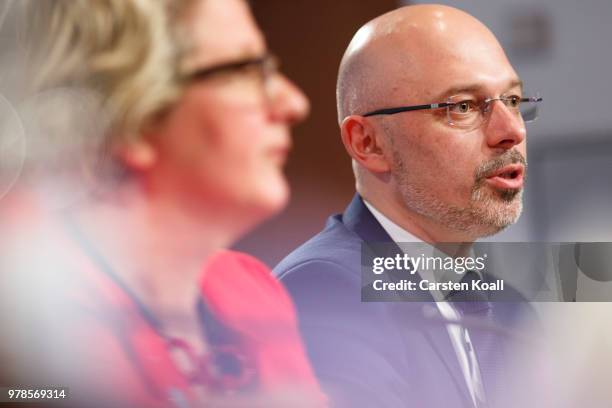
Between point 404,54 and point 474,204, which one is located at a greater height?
point 404,54

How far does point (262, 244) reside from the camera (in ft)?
6.72

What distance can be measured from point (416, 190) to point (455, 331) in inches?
13.3

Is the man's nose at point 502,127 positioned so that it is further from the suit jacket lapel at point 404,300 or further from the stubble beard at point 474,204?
the suit jacket lapel at point 404,300

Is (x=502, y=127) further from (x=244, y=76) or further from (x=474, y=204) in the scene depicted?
(x=244, y=76)

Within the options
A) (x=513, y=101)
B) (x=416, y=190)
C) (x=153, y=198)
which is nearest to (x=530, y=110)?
(x=513, y=101)

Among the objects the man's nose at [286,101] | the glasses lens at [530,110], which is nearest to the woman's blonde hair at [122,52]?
the man's nose at [286,101]

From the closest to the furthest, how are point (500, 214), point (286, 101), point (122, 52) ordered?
point (122, 52) < point (286, 101) < point (500, 214)

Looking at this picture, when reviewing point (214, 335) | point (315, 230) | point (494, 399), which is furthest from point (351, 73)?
point (494, 399)

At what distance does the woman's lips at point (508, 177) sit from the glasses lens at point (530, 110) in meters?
0.12

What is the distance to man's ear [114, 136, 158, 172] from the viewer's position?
1.91 metres

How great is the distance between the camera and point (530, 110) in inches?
84.0

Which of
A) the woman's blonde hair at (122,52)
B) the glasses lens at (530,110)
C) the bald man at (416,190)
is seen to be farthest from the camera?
the glasses lens at (530,110)

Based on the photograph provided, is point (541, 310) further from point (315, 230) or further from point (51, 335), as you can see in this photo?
point (51, 335)

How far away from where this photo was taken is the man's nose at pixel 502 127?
6.61ft
